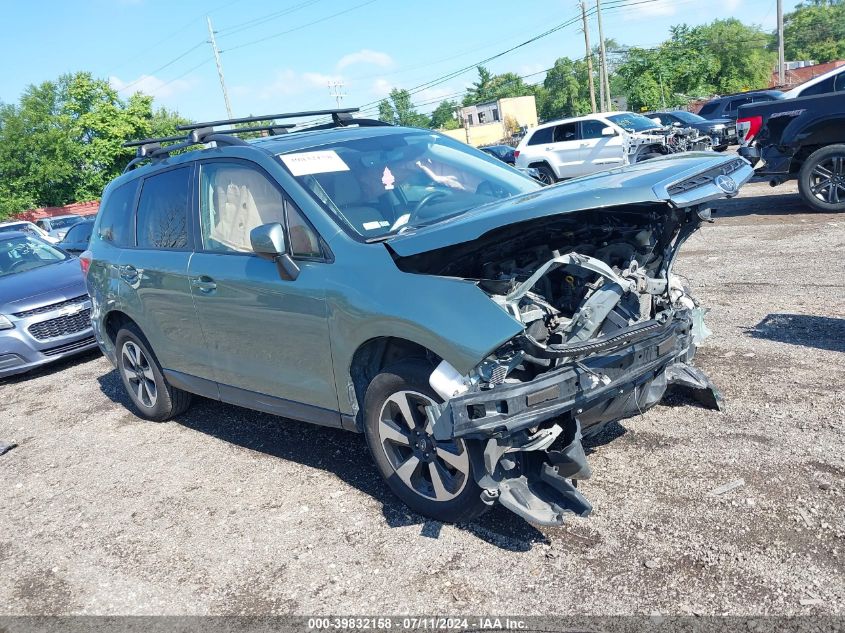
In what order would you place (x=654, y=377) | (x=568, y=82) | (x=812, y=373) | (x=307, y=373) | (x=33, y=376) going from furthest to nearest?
(x=568, y=82)
(x=33, y=376)
(x=812, y=373)
(x=307, y=373)
(x=654, y=377)

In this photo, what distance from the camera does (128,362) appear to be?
5.98m

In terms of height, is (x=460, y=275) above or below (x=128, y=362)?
above

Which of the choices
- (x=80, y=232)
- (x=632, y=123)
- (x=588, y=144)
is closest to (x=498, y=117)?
(x=632, y=123)

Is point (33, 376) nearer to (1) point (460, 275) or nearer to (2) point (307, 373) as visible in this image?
(2) point (307, 373)

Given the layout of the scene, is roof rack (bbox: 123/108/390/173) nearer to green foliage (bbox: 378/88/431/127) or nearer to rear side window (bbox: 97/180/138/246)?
rear side window (bbox: 97/180/138/246)

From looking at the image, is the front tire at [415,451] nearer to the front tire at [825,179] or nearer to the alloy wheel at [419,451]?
the alloy wheel at [419,451]

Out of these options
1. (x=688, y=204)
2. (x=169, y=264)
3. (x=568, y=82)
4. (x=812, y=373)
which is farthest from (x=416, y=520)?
(x=568, y=82)

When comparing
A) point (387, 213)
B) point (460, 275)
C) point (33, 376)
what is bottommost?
point (33, 376)

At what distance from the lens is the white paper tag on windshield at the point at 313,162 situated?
415cm

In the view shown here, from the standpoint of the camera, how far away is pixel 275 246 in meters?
3.84

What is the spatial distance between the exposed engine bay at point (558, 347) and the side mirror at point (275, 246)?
748 mm

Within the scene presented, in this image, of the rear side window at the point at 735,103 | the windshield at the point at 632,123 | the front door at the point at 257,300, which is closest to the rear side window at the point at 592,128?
the windshield at the point at 632,123

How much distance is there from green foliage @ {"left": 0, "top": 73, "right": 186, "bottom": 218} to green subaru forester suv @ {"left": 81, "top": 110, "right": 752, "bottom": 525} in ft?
148

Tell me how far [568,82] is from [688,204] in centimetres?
10335
